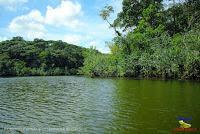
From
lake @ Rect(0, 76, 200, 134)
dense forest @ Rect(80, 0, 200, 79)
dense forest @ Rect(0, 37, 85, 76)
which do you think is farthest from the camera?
dense forest @ Rect(0, 37, 85, 76)

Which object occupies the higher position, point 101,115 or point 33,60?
point 33,60

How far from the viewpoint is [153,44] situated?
2167 inches

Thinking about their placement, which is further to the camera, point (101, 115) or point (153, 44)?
point (153, 44)

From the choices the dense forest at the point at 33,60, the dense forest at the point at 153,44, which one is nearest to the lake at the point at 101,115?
the dense forest at the point at 153,44

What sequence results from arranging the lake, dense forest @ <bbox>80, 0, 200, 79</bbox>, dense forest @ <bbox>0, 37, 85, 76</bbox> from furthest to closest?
dense forest @ <bbox>0, 37, 85, 76</bbox>, dense forest @ <bbox>80, 0, 200, 79</bbox>, the lake

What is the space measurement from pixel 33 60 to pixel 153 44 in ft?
171

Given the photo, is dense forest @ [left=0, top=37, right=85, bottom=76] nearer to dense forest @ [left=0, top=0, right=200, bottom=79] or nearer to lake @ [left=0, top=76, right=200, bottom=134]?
dense forest @ [left=0, top=0, right=200, bottom=79]

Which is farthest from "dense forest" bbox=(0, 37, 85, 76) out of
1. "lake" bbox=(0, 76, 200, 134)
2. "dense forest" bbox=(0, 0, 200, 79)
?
"lake" bbox=(0, 76, 200, 134)

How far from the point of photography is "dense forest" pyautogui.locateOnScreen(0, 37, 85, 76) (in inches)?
3477

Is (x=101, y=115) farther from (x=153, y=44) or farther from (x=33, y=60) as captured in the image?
(x=33, y=60)

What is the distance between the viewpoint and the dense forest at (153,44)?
4822 cm

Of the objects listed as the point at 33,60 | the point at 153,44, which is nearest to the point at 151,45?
the point at 153,44

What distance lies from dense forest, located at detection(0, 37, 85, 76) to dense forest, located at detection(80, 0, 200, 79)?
2497 centimetres

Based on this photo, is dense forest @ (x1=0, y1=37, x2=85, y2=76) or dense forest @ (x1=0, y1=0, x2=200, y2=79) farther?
dense forest @ (x1=0, y1=37, x2=85, y2=76)
